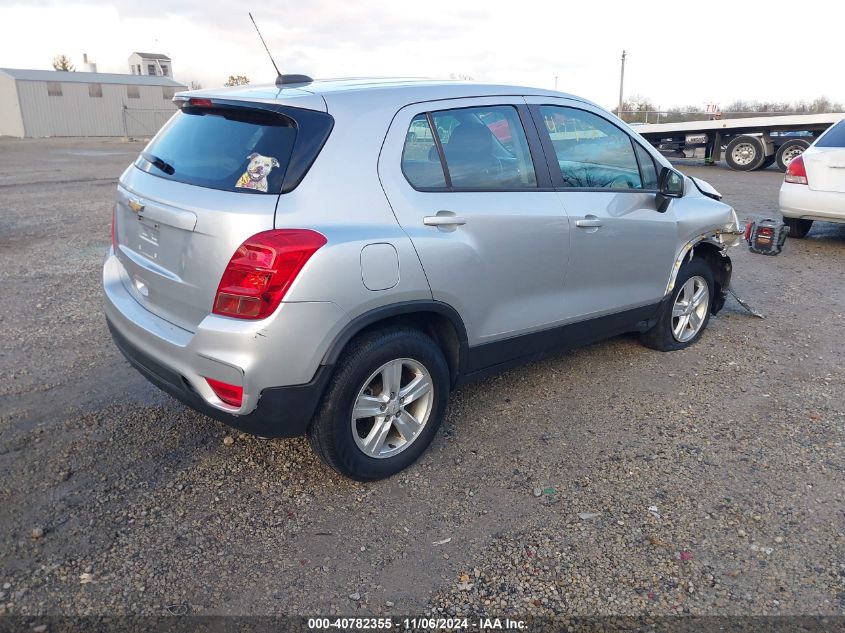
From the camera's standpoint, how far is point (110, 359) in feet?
15.2

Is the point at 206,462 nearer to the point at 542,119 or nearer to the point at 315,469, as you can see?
the point at 315,469

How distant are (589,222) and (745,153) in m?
17.9

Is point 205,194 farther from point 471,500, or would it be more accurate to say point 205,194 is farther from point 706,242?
point 706,242

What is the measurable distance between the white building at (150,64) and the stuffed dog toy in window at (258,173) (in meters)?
63.7

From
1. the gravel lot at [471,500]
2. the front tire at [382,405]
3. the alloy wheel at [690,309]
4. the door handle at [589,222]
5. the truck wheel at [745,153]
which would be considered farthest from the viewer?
the truck wheel at [745,153]

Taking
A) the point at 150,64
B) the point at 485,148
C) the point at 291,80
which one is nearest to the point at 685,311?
the point at 485,148

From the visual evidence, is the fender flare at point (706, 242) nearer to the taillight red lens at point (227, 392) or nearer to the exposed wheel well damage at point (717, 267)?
the exposed wheel well damage at point (717, 267)

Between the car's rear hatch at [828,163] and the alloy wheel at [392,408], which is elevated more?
the car's rear hatch at [828,163]

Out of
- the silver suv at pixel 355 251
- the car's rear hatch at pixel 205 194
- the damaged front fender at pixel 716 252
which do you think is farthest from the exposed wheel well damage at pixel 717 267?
the car's rear hatch at pixel 205 194

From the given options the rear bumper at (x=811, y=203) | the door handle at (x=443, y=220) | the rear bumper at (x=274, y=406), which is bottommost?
the rear bumper at (x=811, y=203)

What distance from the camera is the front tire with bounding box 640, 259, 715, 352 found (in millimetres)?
4898

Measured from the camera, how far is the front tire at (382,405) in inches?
118

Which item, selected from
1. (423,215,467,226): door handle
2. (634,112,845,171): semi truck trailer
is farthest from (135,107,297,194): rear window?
(634,112,845,171): semi truck trailer

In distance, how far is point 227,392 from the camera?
2.81m
